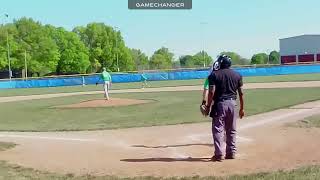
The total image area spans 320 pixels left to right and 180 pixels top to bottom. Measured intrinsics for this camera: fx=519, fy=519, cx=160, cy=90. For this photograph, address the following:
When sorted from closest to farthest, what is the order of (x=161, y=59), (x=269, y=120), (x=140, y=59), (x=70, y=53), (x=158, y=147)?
(x=158, y=147)
(x=269, y=120)
(x=70, y=53)
(x=161, y=59)
(x=140, y=59)

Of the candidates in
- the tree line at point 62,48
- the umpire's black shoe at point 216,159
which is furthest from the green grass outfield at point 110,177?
the tree line at point 62,48

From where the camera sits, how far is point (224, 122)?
9.04m

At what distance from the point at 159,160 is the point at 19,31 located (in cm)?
9825

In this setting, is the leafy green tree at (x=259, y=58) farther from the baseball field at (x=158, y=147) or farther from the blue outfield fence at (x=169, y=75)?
the baseball field at (x=158, y=147)

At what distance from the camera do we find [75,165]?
9180mm

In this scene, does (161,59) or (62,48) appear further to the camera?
(161,59)

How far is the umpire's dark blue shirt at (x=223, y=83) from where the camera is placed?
8.95 metres

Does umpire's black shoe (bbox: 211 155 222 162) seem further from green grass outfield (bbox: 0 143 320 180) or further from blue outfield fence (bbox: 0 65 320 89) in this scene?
blue outfield fence (bbox: 0 65 320 89)

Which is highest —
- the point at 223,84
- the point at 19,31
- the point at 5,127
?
the point at 19,31

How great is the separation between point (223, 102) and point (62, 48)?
340ft

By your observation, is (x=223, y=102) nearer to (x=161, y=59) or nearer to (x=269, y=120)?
(x=269, y=120)

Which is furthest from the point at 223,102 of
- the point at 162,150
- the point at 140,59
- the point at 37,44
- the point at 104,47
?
the point at 140,59

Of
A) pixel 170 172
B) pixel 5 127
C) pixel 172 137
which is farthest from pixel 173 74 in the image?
pixel 170 172

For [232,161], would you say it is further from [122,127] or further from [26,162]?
[122,127]
